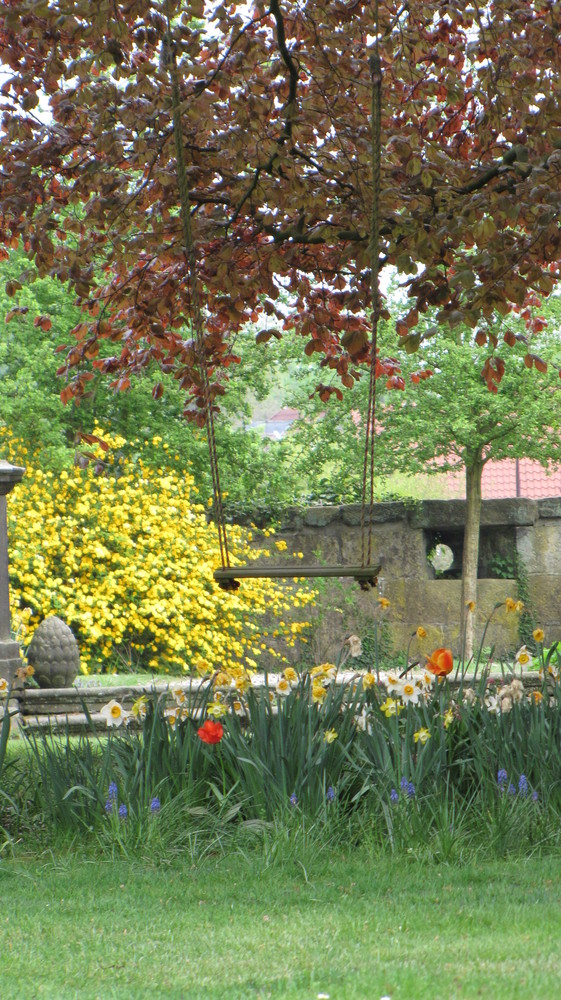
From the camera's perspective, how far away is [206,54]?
529cm

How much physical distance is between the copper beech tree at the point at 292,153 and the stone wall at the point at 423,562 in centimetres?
534

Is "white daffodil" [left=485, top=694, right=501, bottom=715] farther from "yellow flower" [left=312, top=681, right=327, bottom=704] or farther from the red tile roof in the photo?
the red tile roof

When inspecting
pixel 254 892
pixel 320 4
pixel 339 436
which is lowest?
pixel 254 892

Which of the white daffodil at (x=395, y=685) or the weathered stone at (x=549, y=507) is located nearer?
the white daffodil at (x=395, y=685)

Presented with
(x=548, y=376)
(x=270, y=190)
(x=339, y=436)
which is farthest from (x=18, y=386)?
(x=270, y=190)

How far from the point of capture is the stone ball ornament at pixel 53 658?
23.3 feet

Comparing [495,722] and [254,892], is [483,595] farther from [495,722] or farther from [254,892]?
[254,892]

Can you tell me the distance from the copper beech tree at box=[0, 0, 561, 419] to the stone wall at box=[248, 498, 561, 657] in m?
5.34

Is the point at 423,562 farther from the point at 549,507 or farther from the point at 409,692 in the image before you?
the point at 409,692

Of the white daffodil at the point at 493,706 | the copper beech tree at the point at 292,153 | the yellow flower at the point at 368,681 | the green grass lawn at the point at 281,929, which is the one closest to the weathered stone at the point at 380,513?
the copper beech tree at the point at 292,153

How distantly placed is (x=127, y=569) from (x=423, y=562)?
9.76 ft

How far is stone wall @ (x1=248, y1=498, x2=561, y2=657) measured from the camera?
10305 millimetres

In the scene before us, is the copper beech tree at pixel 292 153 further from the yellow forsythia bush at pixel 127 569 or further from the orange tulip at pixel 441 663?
the yellow forsythia bush at pixel 127 569

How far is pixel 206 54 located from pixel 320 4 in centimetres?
75
